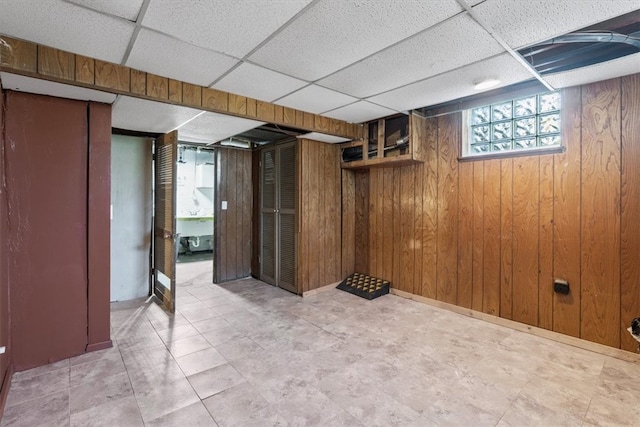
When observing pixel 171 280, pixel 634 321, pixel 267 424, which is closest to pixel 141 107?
pixel 171 280

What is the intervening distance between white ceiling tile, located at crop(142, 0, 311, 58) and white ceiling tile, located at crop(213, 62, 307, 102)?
384 mm

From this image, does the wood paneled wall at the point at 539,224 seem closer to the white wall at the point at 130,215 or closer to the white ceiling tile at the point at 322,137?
the white ceiling tile at the point at 322,137

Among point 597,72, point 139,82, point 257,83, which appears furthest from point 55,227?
point 597,72

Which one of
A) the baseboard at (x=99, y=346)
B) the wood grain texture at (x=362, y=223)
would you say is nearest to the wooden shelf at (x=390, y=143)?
the wood grain texture at (x=362, y=223)

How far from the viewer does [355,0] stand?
1.56 metres

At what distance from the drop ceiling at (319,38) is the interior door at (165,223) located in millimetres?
880

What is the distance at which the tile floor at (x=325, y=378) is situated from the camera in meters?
1.83

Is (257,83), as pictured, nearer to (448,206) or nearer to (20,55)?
(20,55)

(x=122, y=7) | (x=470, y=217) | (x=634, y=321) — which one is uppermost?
(x=122, y=7)

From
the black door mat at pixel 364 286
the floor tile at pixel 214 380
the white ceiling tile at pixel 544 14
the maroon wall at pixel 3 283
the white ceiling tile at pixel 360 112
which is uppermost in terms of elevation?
the white ceiling tile at pixel 360 112

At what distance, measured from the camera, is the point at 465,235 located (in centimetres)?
348

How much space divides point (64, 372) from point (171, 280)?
4.24 feet

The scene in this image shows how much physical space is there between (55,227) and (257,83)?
6.81ft

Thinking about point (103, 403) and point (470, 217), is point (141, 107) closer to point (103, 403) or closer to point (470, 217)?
point (103, 403)
